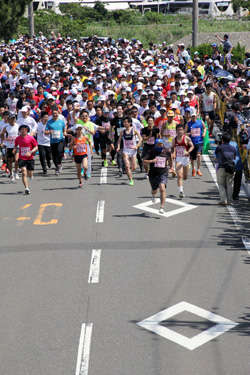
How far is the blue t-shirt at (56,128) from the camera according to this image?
56.3 feet

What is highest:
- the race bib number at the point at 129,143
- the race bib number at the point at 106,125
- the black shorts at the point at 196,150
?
the race bib number at the point at 106,125

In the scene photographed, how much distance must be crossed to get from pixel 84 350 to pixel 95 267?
9.45 feet

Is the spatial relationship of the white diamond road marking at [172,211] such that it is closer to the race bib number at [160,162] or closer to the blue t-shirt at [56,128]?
the race bib number at [160,162]

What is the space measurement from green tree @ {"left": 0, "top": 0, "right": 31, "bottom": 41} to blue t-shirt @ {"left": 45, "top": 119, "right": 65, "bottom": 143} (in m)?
3.67

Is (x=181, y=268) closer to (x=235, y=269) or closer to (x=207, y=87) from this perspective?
(x=235, y=269)

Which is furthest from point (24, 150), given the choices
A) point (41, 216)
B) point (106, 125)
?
point (106, 125)

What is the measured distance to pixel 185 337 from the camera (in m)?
7.68

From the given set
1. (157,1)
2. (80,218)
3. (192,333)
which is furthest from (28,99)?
(157,1)

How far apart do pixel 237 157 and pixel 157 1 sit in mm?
99121

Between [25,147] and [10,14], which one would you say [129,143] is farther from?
[10,14]

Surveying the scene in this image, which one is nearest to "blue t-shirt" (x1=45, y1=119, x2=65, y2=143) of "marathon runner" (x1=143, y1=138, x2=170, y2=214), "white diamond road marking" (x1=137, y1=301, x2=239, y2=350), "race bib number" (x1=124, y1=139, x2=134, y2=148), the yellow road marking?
"race bib number" (x1=124, y1=139, x2=134, y2=148)

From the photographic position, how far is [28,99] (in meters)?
21.1

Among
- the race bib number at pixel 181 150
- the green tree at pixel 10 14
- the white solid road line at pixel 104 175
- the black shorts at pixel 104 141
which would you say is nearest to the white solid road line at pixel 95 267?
the race bib number at pixel 181 150

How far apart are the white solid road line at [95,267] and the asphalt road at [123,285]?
16mm
